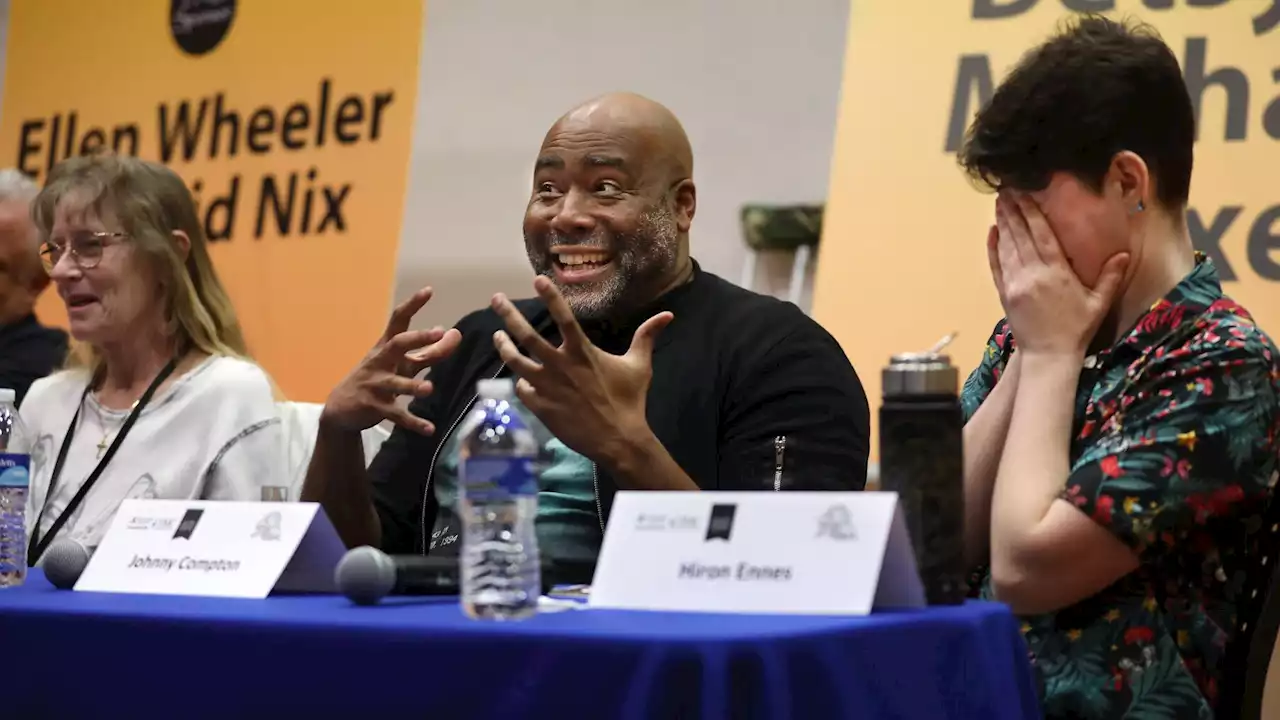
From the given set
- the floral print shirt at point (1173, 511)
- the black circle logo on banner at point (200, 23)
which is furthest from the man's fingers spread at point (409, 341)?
the black circle logo on banner at point (200, 23)

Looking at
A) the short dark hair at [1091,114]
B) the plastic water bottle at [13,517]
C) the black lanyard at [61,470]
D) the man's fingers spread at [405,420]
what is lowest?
the black lanyard at [61,470]

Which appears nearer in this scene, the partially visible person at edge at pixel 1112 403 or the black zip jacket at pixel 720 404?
the partially visible person at edge at pixel 1112 403

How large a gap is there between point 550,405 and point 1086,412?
0.60m

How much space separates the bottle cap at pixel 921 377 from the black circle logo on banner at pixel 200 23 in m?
4.09

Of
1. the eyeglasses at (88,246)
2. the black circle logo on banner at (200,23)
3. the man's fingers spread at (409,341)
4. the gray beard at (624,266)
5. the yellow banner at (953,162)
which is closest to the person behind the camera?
the man's fingers spread at (409,341)

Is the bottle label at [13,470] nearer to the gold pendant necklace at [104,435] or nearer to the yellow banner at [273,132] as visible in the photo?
the gold pendant necklace at [104,435]

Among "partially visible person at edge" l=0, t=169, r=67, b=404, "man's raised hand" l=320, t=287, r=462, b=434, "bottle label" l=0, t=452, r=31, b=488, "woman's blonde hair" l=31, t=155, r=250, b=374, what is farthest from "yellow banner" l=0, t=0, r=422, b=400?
"bottle label" l=0, t=452, r=31, b=488

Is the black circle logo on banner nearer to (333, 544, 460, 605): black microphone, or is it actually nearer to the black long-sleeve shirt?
the black long-sleeve shirt

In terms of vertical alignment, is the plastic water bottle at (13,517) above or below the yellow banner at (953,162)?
below

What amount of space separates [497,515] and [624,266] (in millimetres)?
1227

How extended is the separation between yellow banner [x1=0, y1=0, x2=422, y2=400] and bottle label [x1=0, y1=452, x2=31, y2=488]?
2703 mm

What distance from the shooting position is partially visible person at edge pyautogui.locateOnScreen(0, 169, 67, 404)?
146 inches

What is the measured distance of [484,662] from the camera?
117cm

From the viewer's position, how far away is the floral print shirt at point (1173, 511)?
1.54m
